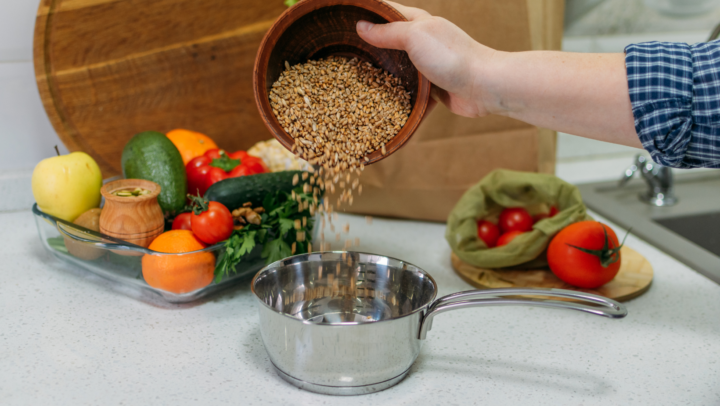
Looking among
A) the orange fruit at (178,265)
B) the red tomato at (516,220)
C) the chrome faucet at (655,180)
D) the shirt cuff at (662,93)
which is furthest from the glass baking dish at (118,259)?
the chrome faucet at (655,180)

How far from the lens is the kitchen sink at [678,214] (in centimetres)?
106

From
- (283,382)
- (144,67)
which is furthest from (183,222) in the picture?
(144,67)

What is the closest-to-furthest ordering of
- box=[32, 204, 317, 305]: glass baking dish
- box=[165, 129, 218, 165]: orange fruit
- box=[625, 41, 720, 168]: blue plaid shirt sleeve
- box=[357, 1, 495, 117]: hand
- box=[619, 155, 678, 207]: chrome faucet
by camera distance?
box=[625, 41, 720, 168]: blue plaid shirt sleeve < box=[357, 1, 495, 117]: hand < box=[32, 204, 317, 305]: glass baking dish < box=[165, 129, 218, 165]: orange fruit < box=[619, 155, 678, 207]: chrome faucet

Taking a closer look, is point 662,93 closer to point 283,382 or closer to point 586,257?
point 586,257

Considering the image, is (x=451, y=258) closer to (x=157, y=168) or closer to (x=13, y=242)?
(x=157, y=168)

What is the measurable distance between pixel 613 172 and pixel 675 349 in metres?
0.82

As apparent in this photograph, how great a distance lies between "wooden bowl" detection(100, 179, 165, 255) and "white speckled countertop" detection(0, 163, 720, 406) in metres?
0.11

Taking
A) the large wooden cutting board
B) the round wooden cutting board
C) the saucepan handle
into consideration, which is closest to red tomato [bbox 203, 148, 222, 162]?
the large wooden cutting board

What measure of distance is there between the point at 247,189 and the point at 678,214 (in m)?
0.96

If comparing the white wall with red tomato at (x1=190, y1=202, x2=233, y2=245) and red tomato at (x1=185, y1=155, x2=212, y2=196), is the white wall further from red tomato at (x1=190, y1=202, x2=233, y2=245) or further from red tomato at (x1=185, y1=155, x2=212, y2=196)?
red tomato at (x1=190, y1=202, x2=233, y2=245)

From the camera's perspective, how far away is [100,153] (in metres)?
1.18

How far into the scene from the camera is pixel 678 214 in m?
1.25

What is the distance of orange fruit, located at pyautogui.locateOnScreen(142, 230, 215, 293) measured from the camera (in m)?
0.81

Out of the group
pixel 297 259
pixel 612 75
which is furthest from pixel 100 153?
pixel 612 75
